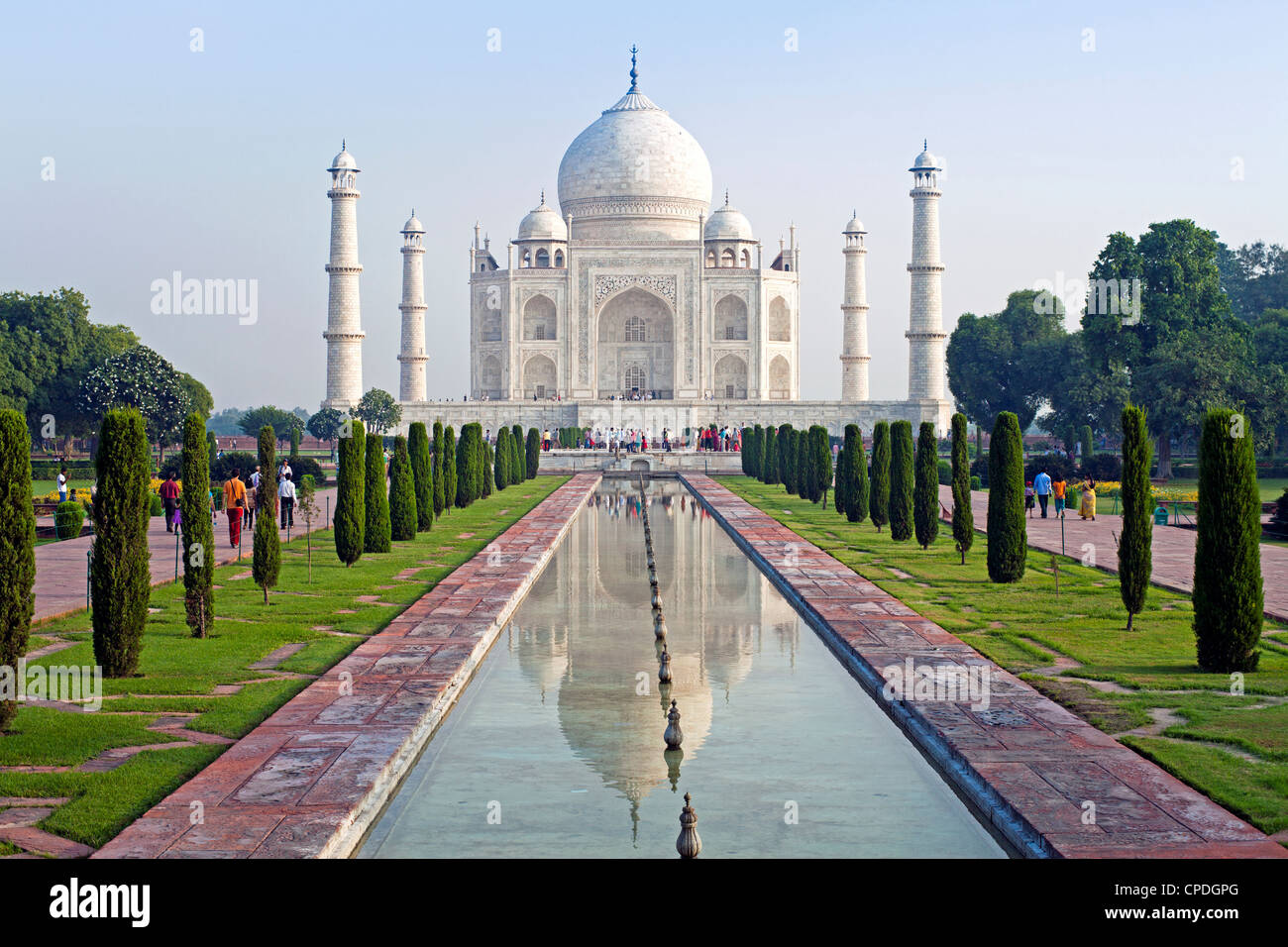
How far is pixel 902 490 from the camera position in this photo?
15.8 metres

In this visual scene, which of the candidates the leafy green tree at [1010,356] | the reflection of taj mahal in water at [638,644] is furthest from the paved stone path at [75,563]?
the leafy green tree at [1010,356]

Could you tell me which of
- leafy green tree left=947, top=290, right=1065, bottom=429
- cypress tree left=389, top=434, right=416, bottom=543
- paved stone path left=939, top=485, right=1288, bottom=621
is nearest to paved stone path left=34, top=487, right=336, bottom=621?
cypress tree left=389, top=434, right=416, bottom=543

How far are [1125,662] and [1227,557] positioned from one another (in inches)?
32.4

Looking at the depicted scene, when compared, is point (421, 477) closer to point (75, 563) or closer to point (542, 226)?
point (75, 563)

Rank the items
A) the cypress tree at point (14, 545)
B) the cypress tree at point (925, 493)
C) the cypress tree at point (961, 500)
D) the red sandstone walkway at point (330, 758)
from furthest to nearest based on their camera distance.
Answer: the cypress tree at point (925, 493) → the cypress tree at point (961, 500) → the cypress tree at point (14, 545) → the red sandstone walkway at point (330, 758)

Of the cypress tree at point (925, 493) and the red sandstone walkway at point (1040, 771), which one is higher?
the cypress tree at point (925, 493)

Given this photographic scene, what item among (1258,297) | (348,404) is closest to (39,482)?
(348,404)

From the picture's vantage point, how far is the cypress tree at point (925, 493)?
1497 cm

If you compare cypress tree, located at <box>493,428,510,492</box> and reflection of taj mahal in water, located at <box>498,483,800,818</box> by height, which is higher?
cypress tree, located at <box>493,428,510,492</box>

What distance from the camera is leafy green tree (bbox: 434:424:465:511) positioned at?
20.2 metres

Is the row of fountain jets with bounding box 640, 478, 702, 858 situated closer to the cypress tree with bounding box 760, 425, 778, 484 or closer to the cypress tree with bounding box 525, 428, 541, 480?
the cypress tree with bounding box 760, 425, 778, 484

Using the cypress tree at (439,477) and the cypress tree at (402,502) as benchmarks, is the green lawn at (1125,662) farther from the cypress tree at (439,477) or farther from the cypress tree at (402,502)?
the cypress tree at (439,477)

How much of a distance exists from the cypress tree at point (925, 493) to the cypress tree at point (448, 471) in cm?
763

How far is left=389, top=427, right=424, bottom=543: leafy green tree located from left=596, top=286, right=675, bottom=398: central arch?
3468 centimetres
